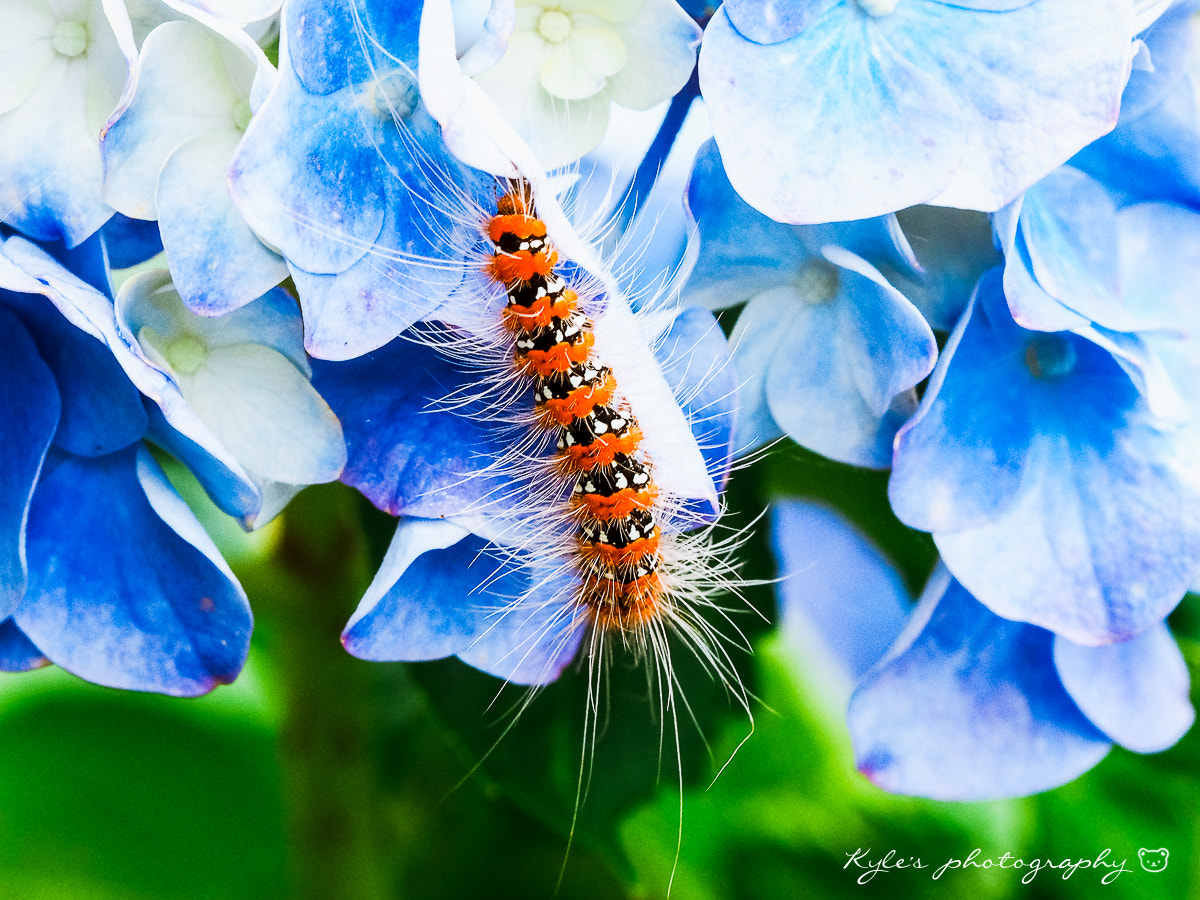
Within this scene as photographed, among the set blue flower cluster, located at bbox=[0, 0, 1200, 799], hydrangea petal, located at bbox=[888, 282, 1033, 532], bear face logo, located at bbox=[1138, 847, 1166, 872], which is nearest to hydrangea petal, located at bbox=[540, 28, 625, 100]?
blue flower cluster, located at bbox=[0, 0, 1200, 799]

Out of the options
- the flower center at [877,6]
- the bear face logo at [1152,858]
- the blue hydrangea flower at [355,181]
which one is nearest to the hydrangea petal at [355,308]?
the blue hydrangea flower at [355,181]

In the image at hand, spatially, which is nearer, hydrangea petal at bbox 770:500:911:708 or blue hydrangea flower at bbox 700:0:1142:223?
blue hydrangea flower at bbox 700:0:1142:223

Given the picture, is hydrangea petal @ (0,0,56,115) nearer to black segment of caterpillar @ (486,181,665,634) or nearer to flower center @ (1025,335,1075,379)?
black segment of caterpillar @ (486,181,665,634)

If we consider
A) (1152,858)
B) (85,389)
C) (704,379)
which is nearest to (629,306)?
(704,379)

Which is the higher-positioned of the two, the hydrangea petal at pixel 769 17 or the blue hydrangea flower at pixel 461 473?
the hydrangea petal at pixel 769 17

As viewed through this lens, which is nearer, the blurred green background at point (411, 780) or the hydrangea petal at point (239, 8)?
the hydrangea petal at point (239, 8)

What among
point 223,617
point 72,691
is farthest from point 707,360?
point 72,691

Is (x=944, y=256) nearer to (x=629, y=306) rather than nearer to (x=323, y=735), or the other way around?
(x=629, y=306)

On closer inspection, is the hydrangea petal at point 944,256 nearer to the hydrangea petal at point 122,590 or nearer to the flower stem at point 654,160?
the flower stem at point 654,160
